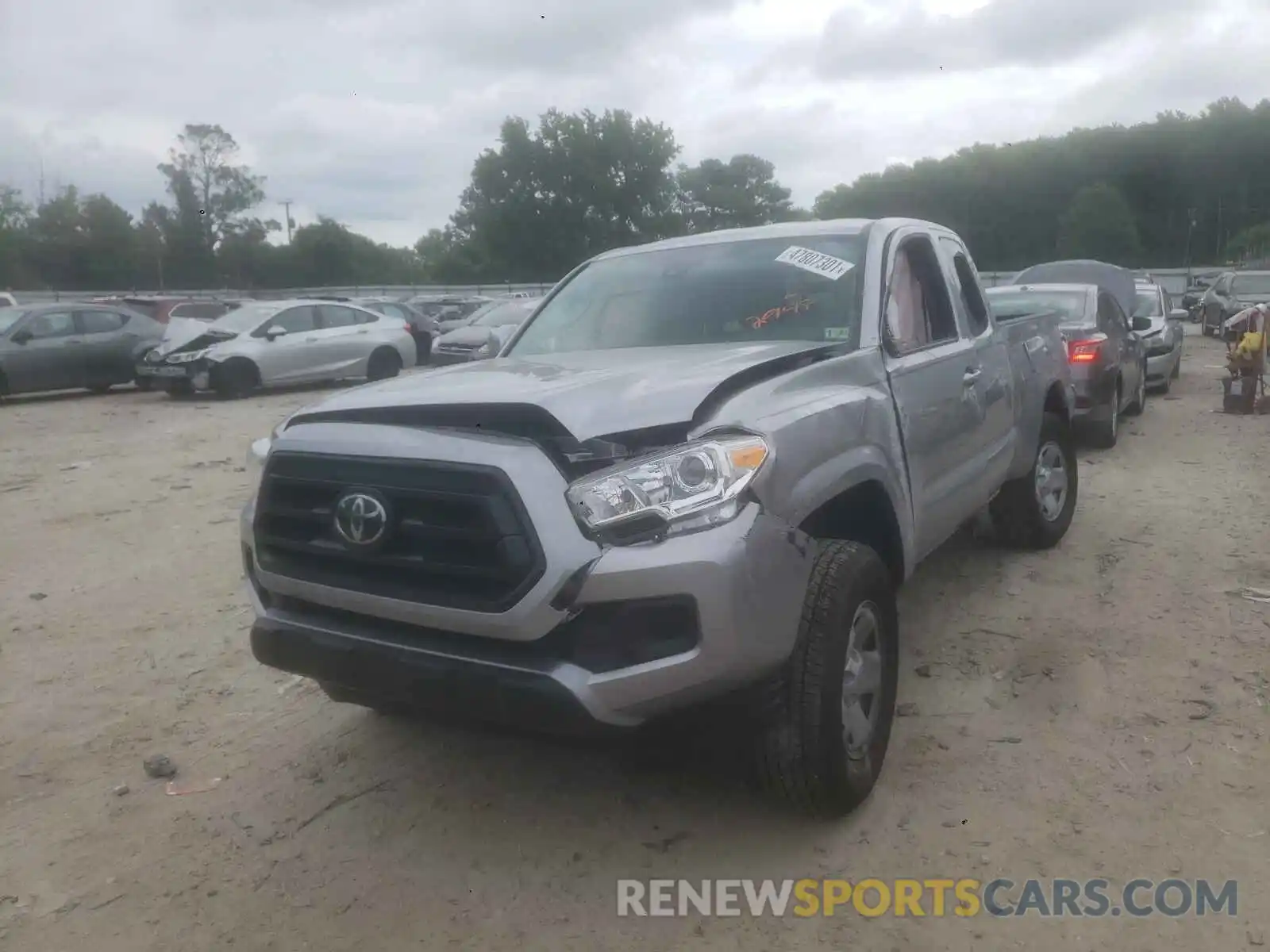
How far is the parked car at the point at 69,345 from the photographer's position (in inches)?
612

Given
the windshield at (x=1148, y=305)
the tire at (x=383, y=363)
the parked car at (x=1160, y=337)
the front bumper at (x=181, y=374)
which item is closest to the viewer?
the parked car at (x=1160, y=337)

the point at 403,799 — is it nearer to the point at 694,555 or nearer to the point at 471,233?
the point at 694,555

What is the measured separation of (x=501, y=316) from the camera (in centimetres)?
2019

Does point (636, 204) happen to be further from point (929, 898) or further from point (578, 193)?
point (929, 898)

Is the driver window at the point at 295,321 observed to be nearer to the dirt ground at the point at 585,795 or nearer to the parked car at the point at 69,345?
the parked car at the point at 69,345

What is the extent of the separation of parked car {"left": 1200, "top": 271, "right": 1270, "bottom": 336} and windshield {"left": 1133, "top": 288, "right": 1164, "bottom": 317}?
7849mm

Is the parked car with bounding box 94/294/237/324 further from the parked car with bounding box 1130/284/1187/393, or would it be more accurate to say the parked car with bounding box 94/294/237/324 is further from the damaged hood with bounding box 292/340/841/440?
the damaged hood with bounding box 292/340/841/440

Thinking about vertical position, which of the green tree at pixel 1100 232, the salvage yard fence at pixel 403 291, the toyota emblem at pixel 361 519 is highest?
the green tree at pixel 1100 232

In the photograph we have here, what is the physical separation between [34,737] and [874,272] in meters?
3.69

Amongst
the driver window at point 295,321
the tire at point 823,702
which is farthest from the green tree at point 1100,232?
the tire at point 823,702

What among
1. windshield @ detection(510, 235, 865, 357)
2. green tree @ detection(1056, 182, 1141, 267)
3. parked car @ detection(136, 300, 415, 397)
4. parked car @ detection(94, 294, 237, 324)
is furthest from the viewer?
green tree @ detection(1056, 182, 1141, 267)

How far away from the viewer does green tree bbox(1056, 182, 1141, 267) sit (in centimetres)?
5275

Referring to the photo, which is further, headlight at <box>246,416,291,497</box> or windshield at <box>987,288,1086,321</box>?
windshield at <box>987,288,1086,321</box>

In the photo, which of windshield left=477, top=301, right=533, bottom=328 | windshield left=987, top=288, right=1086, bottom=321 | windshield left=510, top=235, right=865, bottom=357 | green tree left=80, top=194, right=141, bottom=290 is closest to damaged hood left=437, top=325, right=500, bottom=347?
windshield left=477, top=301, right=533, bottom=328
